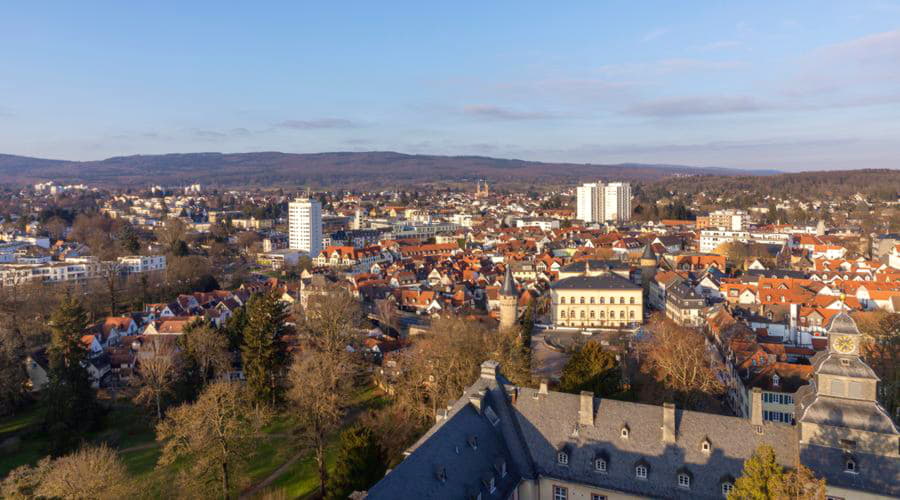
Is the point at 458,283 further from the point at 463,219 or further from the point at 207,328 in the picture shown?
the point at 463,219

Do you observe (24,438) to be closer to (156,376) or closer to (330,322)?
(156,376)

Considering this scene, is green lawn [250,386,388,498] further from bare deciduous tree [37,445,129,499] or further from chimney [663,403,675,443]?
chimney [663,403,675,443]

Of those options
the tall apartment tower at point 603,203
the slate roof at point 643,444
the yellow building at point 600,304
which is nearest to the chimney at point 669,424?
the slate roof at point 643,444

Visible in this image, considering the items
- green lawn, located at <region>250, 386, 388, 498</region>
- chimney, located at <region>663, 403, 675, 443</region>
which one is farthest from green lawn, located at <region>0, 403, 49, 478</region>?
chimney, located at <region>663, 403, 675, 443</region>

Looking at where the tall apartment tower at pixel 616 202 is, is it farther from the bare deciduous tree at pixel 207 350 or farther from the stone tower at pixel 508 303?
the bare deciduous tree at pixel 207 350

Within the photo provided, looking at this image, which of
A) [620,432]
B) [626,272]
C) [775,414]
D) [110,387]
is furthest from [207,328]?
[626,272]

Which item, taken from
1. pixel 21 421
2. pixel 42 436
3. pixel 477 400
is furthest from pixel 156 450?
pixel 477 400
